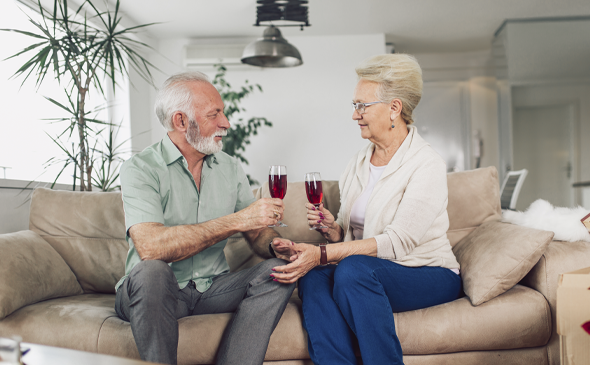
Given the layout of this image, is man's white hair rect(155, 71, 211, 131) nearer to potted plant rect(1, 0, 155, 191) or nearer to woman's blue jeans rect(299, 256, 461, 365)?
potted plant rect(1, 0, 155, 191)

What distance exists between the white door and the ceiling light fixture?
9.43ft

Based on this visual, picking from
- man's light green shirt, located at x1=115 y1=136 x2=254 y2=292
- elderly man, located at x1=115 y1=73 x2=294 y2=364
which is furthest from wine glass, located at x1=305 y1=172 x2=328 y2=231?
man's light green shirt, located at x1=115 y1=136 x2=254 y2=292

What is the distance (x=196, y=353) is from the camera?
1419 mm

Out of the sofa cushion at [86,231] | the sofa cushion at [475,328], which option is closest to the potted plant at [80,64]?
the sofa cushion at [86,231]

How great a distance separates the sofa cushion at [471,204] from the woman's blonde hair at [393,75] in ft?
1.69

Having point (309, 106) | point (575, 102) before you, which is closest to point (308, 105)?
point (309, 106)

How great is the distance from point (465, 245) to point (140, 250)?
1219 millimetres

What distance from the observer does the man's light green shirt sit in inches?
55.8

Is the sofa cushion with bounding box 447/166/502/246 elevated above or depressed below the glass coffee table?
above

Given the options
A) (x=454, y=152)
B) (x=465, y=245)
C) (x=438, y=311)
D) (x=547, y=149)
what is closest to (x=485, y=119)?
(x=454, y=152)

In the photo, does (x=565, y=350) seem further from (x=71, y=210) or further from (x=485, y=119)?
(x=485, y=119)

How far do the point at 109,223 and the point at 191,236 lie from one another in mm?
747

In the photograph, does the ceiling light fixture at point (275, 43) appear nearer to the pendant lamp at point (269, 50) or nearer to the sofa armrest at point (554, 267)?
the pendant lamp at point (269, 50)

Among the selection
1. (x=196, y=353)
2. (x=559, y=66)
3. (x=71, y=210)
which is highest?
(x=559, y=66)
